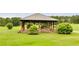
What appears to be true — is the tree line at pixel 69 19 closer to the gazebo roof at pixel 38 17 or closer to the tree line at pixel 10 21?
the gazebo roof at pixel 38 17

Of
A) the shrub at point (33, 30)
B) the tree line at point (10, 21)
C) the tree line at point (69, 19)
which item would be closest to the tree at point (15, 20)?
the tree line at point (10, 21)

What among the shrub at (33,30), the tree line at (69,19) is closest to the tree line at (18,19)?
the tree line at (69,19)

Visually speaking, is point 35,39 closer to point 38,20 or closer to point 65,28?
point 38,20

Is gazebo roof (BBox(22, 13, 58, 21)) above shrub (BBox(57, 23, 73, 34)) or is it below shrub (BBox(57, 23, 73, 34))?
above

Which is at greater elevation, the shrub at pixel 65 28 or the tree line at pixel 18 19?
the tree line at pixel 18 19

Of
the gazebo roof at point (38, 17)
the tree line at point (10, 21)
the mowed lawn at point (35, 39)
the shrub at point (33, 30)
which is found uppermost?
the gazebo roof at point (38, 17)

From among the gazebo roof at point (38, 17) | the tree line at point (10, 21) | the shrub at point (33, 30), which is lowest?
the shrub at point (33, 30)

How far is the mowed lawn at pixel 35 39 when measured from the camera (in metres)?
3.21

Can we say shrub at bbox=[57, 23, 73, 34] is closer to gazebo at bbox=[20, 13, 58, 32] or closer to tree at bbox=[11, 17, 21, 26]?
gazebo at bbox=[20, 13, 58, 32]

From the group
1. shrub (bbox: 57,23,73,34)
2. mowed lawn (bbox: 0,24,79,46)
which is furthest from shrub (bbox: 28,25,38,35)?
shrub (bbox: 57,23,73,34)

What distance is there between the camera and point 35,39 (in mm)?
3215

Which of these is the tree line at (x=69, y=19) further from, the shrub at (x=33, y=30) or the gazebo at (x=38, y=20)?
the shrub at (x=33, y=30)

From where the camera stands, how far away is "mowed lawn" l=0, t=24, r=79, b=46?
321 cm
